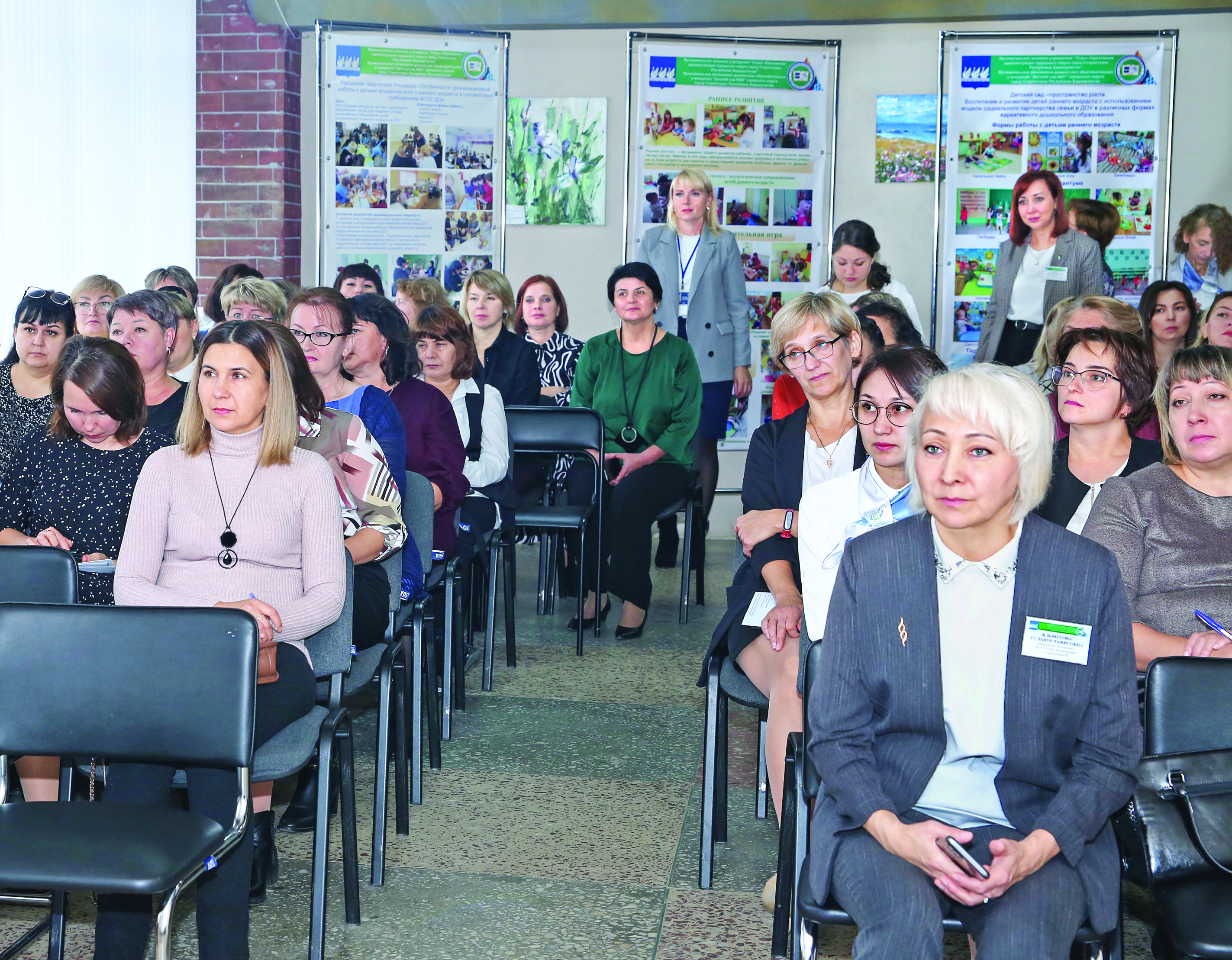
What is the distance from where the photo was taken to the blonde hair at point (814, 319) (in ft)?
9.96

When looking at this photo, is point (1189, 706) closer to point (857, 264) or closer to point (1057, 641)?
point (1057, 641)

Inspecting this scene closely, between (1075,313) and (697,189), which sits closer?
(1075,313)

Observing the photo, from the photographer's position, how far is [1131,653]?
6.00 feet

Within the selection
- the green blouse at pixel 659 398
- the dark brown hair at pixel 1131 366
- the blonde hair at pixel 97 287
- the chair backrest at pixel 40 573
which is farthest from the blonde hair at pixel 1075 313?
the blonde hair at pixel 97 287

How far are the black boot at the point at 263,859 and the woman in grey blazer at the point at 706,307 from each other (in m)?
3.62

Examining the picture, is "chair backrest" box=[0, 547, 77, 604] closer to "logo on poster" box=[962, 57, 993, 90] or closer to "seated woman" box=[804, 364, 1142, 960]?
"seated woman" box=[804, 364, 1142, 960]

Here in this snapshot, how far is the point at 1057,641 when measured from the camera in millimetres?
1802

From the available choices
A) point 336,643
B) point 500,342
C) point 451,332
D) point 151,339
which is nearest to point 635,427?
point 500,342

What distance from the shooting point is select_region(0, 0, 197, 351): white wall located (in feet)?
17.7

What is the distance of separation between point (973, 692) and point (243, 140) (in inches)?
240

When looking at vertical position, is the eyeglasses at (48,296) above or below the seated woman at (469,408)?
above

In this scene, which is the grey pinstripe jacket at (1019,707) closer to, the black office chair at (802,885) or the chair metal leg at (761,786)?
the black office chair at (802,885)

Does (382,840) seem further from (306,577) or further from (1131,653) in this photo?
(1131,653)

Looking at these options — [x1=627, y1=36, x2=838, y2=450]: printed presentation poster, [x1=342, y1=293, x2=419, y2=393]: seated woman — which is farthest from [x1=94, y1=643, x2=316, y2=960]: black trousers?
[x1=627, y1=36, x2=838, y2=450]: printed presentation poster
